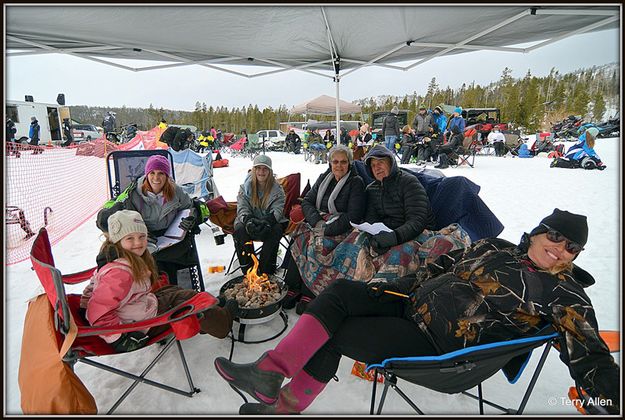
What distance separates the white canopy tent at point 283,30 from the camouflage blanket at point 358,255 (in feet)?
5.69

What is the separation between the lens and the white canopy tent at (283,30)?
261 cm

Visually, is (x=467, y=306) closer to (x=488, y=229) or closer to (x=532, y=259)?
(x=532, y=259)

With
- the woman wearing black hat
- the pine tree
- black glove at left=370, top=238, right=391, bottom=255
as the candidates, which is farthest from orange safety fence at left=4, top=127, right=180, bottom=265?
the pine tree

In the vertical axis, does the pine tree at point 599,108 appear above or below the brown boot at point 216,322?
above

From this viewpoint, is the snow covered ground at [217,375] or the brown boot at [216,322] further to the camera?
the brown boot at [216,322]

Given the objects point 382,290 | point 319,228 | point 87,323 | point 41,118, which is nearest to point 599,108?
point 319,228

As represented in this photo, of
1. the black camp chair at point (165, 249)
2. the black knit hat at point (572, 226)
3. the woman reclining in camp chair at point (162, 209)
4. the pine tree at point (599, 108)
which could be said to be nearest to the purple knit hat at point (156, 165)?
the woman reclining in camp chair at point (162, 209)

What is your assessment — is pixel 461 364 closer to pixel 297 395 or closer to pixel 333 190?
pixel 297 395

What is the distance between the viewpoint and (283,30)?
3332mm

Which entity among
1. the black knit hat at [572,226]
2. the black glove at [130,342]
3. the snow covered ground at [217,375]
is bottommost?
the snow covered ground at [217,375]

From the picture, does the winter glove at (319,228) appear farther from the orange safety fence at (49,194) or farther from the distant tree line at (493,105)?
the distant tree line at (493,105)

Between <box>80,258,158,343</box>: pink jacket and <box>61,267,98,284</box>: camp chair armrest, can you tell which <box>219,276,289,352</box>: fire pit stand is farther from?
<box>61,267,98,284</box>: camp chair armrest

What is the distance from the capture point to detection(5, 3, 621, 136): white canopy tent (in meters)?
2.61

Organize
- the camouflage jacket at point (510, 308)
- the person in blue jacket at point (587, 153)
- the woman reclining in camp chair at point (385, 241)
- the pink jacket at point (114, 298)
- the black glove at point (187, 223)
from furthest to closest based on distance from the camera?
the person in blue jacket at point (587, 153)
the black glove at point (187, 223)
the woman reclining in camp chair at point (385, 241)
the pink jacket at point (114, 298)
the camouflage jacket at point (510, 308)
